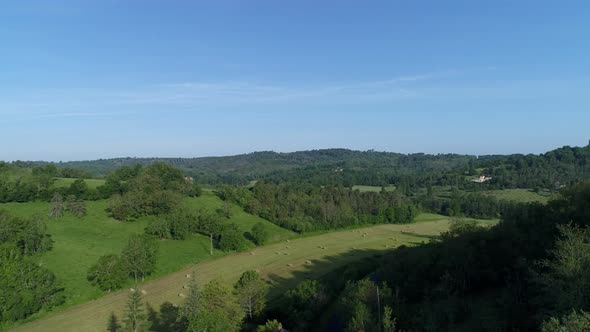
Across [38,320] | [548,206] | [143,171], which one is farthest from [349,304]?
[143,171]

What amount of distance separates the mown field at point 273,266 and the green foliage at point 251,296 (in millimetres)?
5889

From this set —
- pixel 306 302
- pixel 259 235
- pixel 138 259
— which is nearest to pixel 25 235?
pixel 138 259

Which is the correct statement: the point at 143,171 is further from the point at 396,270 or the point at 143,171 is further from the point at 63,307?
the point at 396,270

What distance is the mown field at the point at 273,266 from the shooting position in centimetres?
4819

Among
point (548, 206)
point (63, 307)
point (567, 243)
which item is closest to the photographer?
point (567, 243)

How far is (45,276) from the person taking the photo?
52.4m

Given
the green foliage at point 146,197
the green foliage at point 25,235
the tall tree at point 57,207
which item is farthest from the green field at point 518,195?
the green foliage at point 25,235

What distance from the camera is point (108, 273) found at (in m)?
57.8

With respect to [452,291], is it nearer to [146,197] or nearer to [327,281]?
[327,281]

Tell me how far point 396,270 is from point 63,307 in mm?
43039

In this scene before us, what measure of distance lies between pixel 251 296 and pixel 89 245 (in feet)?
137

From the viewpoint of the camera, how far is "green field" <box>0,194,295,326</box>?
57.2 metres

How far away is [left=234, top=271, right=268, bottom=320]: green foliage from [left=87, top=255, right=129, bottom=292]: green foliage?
82.7ft

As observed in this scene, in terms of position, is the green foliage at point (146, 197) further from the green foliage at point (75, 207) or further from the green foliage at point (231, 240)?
the green foliage at point (231, 240)
